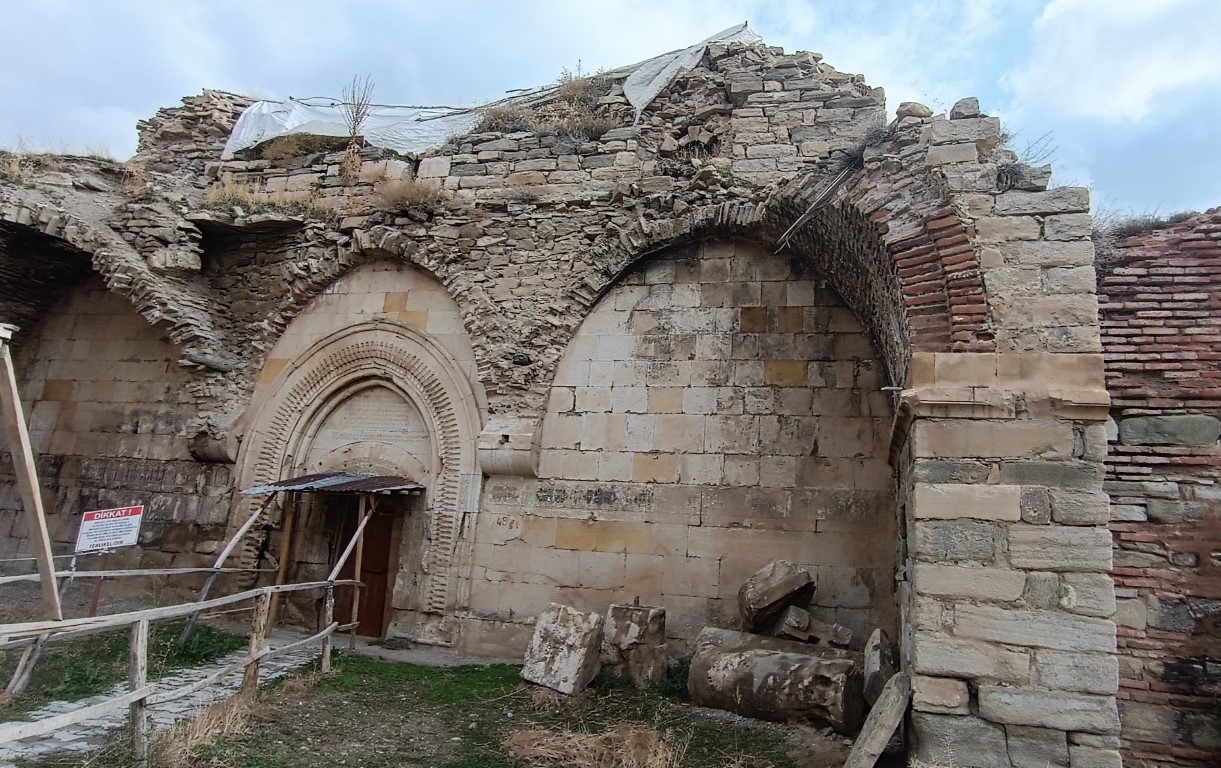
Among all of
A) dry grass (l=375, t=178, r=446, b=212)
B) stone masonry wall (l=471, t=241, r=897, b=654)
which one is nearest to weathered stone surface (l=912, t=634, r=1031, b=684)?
stone masonry wall (l=471, t=241, r=897, b=654)

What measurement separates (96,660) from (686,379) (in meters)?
5.57

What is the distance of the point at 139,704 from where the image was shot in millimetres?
3873

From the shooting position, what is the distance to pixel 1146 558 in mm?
4797

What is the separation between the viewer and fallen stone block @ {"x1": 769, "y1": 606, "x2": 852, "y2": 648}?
5867 mm

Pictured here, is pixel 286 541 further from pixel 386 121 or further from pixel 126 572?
pixel 386 121

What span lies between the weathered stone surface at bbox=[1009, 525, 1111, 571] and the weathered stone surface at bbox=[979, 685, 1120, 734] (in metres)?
0.65

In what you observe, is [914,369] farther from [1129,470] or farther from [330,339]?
[330,339]

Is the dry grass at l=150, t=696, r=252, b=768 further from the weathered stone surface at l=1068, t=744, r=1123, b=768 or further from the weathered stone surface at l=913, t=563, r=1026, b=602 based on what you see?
the weathered stone surface at l=1068, t=744, r=1123, b=768

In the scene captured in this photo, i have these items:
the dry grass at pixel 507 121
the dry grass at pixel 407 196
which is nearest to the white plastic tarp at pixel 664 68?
the dry grass at pixel 507 121

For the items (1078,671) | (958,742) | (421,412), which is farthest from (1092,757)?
(421,412)

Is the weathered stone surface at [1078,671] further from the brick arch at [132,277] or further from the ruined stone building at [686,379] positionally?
the brick arch at [132,277]

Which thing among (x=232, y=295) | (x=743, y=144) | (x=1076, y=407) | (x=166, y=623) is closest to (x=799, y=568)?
(x=1076, y=407)

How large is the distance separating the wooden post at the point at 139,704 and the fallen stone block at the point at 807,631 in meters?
4.30

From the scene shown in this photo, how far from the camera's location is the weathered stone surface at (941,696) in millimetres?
3969
